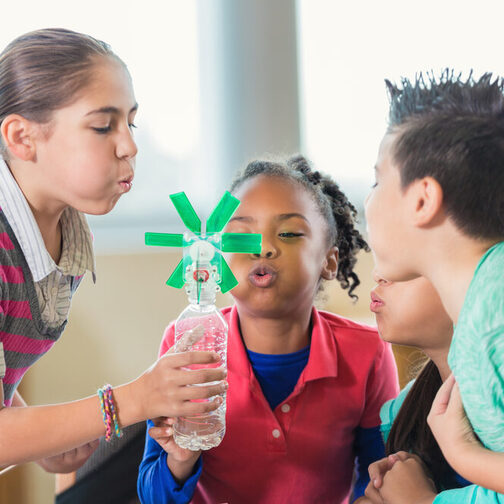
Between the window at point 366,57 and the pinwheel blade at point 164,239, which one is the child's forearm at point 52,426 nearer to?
the pinwheel blade at point 164,239

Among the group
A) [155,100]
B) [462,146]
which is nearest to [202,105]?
[155,100]

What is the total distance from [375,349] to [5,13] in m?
1.73

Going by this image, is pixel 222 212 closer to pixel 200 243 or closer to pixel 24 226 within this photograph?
pixel 200 243

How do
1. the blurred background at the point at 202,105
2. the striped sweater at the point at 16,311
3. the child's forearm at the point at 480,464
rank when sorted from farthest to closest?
the blurred background at the point at 202,105, the striped sweater at the point at 16,311, the child's forearm at the point at 480,464

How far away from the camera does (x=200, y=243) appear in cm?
88

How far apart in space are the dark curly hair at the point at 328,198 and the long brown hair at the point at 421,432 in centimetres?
35

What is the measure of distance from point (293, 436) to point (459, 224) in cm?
59

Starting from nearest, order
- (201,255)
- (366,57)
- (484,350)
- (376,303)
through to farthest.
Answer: (484,350)
(201,255)
(376,303)
(366,57)

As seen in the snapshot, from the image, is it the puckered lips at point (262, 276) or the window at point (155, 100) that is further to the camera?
the window at point (155, 100)

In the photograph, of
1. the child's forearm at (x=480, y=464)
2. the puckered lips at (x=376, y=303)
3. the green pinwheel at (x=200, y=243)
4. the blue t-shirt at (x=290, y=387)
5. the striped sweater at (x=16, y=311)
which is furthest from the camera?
the blue t-shirt at (x=290, y=387)

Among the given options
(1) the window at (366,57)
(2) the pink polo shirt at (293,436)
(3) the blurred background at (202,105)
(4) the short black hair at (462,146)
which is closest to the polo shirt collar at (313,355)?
(2) the pink polo shirt at (293,436)

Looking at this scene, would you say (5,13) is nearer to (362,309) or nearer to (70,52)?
(70,52)

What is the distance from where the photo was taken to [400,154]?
30.5 inches

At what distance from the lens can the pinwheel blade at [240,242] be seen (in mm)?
919
